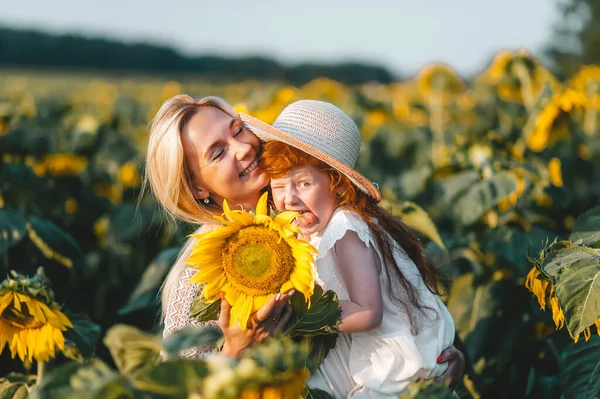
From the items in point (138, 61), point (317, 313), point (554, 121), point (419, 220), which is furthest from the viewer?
point (138, 61)

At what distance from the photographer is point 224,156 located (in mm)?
2107

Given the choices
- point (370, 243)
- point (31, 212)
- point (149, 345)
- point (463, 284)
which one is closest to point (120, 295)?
point (31, 212)

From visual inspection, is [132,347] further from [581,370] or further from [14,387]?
[581,370]

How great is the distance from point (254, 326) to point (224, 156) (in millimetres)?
570

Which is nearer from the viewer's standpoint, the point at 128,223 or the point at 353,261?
the point at 353,261

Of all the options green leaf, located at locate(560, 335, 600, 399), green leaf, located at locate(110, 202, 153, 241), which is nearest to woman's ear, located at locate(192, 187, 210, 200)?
green leaf, located at locate(560, 335, 600, 399)

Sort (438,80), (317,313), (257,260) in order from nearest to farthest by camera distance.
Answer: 1. (257,260)
2. (317,313)
3. (438,80)

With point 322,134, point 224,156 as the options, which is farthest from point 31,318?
point 322,134

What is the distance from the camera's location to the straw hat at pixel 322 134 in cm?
195

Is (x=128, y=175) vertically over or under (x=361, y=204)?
under

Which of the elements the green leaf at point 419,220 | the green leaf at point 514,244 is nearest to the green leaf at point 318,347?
the green leaf at point 419,220

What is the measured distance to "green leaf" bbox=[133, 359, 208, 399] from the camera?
1112mm

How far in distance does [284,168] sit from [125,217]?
2458 mm

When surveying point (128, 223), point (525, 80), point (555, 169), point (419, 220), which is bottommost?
point (128, 223)
